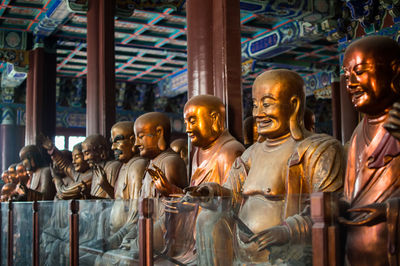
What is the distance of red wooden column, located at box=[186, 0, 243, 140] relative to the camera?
4.30 metres

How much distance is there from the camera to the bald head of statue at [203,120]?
150 inches

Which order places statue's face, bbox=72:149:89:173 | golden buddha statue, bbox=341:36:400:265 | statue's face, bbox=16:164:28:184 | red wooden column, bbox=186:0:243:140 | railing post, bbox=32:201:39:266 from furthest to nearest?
statue's face, bbox=16:164:28:184
statue's face, bbox=72:149:89:173
railing post, bbox=32:201:39:266
red wooden column, bbox=186:0:243:140
golden buddha statue, bbox=341:36:400:265

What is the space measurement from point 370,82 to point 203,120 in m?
1.67

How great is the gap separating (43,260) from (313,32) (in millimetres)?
7362

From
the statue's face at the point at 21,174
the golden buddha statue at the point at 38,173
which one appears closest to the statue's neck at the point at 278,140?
the golden buddha statue at the point at 38,173

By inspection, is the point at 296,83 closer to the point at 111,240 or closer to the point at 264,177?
the point at 264,177

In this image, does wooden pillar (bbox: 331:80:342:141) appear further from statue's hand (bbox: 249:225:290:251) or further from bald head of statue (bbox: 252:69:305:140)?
statue's hand (bbox: 249:225:290:251)

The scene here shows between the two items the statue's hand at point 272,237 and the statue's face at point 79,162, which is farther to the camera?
the statue's face at point 79,162

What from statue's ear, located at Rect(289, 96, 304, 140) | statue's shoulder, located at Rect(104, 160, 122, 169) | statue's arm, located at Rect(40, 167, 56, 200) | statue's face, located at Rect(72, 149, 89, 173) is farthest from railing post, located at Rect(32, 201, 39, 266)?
statue's arm, located at Rect(40, 167, 56, 200)

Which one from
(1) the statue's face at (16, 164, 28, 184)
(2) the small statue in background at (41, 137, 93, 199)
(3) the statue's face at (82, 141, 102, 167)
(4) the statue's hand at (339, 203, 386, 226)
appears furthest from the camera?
(1) the statue's face at (16, 164, 28, 184)

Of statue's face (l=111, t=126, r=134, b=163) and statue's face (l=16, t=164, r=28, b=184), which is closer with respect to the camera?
statue's face (l=111, t=126, r=134, b=163)

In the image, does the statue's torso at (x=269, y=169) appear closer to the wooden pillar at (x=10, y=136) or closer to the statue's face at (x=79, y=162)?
the statue's face at (x=79, y=162)

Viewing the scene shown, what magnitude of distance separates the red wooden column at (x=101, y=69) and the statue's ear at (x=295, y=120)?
13.7ft

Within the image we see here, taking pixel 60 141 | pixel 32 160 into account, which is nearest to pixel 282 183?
pixel 32 160
